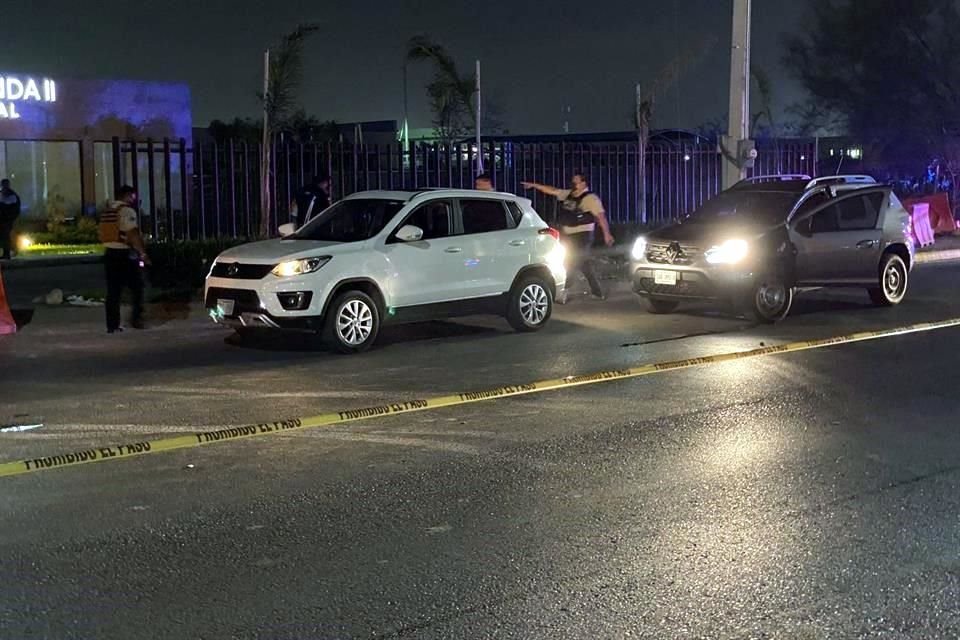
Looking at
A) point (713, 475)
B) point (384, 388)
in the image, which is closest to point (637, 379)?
point (384, 388)

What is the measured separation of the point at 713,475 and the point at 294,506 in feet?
8.14

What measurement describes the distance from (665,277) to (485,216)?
246 centimetres

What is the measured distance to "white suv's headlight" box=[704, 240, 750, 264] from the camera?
1334 centimetres

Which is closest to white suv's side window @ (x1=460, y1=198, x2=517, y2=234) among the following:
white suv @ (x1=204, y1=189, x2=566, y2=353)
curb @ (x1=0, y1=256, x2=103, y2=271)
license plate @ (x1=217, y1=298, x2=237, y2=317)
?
white suv @ (x1=204, y1=189, x2=566, y2=353)

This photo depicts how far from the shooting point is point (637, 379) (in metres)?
10.1

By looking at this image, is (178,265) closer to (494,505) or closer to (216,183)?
(216,183)

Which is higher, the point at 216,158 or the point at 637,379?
the point at 216,158

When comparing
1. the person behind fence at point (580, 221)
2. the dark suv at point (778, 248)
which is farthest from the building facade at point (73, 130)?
the dark suv at point (778, 248)

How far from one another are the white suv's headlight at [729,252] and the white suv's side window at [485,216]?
92.3 inches

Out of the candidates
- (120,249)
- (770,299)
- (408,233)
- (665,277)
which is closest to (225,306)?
(120,249)

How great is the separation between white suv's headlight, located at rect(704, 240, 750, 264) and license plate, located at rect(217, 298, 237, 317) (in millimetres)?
5485

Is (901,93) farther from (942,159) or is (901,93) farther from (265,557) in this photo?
(265,557)

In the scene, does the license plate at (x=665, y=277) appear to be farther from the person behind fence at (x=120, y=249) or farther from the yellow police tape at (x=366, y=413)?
the person behind fence at (x=120, y=249)

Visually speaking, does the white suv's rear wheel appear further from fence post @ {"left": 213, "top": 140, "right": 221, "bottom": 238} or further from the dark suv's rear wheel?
fence post @ {"left": 213, "top": 140, "right": 221, "bottom": 238}
